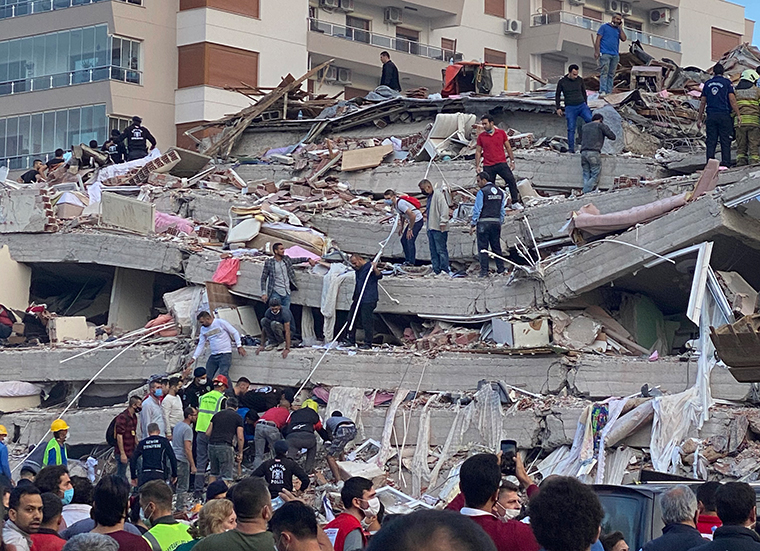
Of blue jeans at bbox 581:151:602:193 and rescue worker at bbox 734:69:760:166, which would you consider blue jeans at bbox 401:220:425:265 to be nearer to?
blue jeans at bbox 581:151:602:193

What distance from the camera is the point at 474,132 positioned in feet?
76.4

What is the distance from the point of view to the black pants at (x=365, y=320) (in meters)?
17.7

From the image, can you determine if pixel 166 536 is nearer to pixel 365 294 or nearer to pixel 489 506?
pixel 489 506

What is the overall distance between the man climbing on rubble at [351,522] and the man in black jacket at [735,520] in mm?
1903

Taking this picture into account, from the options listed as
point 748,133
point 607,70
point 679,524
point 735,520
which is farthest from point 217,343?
point 735,520

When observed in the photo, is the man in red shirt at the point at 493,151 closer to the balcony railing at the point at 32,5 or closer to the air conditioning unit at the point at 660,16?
the balcony railing at the point at 32,5

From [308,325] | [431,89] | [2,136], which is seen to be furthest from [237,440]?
[431,89]

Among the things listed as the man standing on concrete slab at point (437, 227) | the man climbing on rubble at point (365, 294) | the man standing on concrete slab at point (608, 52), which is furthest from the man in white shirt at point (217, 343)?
the man standing on concrete slab at point (608, 52)

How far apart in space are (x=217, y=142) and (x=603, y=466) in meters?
15.0

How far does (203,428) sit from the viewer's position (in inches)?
619

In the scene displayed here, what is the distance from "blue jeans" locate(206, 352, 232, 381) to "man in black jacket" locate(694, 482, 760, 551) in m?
12.7

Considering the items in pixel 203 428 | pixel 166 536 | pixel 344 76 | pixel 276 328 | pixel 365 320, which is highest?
pixel 344 76

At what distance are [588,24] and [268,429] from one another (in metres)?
42.0

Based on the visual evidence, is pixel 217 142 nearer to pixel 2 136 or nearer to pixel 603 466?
pixel 603 466
